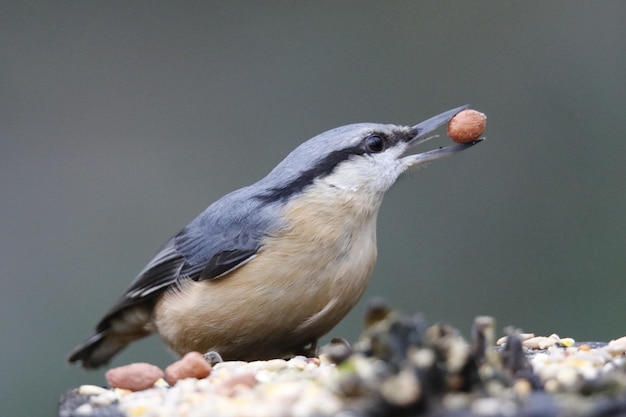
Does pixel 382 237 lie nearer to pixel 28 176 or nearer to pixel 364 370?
Answer: pixel 28 176

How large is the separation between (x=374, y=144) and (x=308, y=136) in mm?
2276

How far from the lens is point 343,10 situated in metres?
5.92

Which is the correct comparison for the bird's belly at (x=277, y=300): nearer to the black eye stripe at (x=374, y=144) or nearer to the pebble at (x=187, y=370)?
the black eye stripe at (x=374, y=144)

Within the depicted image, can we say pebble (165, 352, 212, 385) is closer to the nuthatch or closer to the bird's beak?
the nuthatch

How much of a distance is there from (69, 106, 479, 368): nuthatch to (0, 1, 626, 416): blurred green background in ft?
4.88

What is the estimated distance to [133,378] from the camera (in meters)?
2.22

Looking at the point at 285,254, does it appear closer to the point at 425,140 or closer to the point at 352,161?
the point at 352,161

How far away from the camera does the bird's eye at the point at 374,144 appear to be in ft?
10.5

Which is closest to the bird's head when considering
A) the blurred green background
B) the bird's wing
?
the bird's wing

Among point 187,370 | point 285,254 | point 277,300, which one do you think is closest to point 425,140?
point 285,254

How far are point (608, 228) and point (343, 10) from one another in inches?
81.6

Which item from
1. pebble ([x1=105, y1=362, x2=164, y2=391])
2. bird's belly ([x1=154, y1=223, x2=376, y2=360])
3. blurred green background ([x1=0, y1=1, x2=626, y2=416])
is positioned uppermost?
blurred green background ([x1=0, y1=1, x2=626, y2=416])

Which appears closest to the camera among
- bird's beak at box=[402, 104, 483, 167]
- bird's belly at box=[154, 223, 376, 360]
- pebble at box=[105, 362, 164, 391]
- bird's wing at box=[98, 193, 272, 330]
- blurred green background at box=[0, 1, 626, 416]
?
pebble at box=[105, 362, 164, 391]

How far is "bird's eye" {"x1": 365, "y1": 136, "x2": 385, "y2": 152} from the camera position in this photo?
10.5 ft
